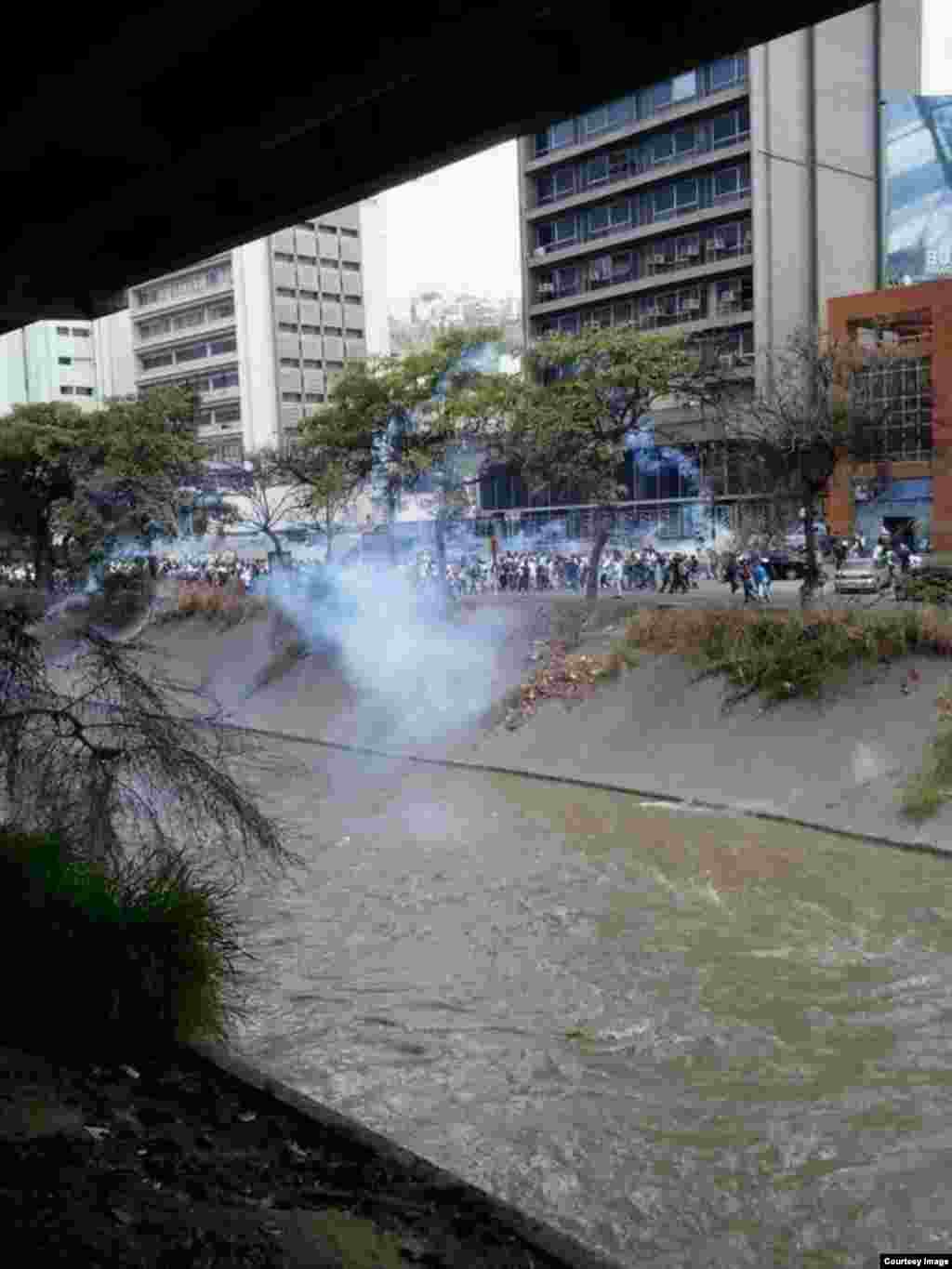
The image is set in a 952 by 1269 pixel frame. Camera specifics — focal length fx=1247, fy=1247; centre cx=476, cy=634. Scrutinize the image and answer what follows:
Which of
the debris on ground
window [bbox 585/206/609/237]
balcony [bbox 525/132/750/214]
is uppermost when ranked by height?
balcony [bbox 525/132/750/214]

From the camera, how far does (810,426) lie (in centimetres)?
3098

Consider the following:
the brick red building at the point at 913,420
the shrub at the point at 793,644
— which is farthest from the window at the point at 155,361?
the shrub at the point at 793,644

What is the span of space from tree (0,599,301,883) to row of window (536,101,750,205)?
60.1m

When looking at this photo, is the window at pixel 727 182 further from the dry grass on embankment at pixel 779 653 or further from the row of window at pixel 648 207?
the dry grass on embankment at pixel 779 653

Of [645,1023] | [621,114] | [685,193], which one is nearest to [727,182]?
[685,193]

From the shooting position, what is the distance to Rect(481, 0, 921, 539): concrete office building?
6275 centimetres

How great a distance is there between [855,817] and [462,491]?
2147 centimetres

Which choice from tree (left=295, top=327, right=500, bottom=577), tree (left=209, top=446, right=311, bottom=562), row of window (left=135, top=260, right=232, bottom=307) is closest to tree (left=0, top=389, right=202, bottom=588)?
tree (left=209, top=446, right=311, bottom=562)

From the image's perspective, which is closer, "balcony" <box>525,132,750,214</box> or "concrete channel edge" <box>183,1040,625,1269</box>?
"concrete channel edge" <box>183,1040,625,1269</box>

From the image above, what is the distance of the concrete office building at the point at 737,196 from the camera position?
6275cm

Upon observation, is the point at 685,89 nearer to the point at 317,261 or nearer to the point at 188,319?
the point at 317,261

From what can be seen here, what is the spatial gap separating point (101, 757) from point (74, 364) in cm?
8918

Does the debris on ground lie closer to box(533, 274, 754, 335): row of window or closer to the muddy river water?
the muddy river water

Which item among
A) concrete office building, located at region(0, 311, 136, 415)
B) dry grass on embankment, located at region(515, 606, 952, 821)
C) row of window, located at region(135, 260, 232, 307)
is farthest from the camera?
concrete office building, located at region(0, 311, 136, 415)
